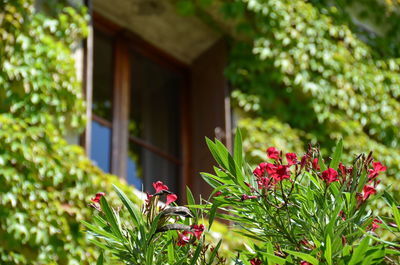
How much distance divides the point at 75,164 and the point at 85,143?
294 millimetres

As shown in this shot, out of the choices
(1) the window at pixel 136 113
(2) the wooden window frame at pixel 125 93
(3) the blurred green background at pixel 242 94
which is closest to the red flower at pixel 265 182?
(3) the blurred green background at pixel 242 94

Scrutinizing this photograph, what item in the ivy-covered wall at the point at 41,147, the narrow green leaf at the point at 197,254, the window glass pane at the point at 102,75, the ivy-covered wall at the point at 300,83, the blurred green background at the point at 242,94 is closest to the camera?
the narrow green leaf at the point at 197,254

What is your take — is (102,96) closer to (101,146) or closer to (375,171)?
(101,146)

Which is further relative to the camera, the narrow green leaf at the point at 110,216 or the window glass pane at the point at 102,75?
the window glass pane at the point at 102,75

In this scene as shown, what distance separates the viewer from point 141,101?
6.26 metres

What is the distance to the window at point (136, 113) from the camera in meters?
5.49

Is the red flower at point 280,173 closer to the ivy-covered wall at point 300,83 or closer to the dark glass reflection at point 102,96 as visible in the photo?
the dark glass reflection at point 102,96

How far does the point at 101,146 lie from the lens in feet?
17.8

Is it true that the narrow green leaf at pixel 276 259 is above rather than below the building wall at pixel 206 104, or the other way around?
above

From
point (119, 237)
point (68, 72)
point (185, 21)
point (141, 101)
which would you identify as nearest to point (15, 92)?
point (68, 72)

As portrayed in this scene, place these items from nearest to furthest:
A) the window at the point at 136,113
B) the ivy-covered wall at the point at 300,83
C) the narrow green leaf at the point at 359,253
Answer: the narrow green leaf at the point at 359,253
the window at the point at 136,113
the ivy-covered wall at the point at 300,83

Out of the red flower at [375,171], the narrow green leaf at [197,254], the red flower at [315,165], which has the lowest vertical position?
the narrow green leaf at [197,254]

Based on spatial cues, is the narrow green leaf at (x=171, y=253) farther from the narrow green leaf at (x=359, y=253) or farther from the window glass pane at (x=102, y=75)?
the window glass pane at (x=102, y=75)

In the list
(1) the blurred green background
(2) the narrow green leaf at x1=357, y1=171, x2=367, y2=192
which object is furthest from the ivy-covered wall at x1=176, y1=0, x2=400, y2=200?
(2) the narrow green leaf at x1=357, y1=171, x2=367, y2=192
